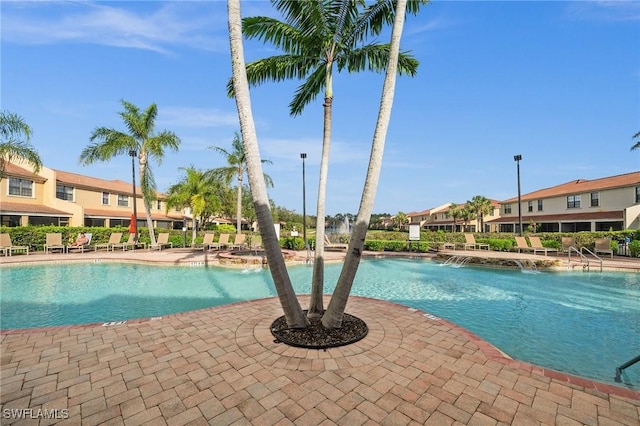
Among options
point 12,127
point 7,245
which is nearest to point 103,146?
point 12,127

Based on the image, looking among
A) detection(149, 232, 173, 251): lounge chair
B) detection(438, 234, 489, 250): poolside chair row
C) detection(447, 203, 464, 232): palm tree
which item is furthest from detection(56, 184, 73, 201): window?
detection(447, 203, 464, 232): palm tree

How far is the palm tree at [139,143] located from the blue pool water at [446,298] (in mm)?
8637

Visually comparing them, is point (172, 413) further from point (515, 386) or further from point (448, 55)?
point (448, 55)

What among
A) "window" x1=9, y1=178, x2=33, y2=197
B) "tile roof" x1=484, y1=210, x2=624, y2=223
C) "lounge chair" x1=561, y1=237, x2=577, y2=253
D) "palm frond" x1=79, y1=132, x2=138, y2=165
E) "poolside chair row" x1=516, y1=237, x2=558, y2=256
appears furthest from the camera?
"tile roof" x1=484, y1=210, x2=624, y2=223

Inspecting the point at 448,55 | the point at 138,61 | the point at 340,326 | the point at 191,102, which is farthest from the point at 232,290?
the point at 448,55

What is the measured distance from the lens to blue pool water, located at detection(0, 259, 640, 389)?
5.23 meters

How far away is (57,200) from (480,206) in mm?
52170

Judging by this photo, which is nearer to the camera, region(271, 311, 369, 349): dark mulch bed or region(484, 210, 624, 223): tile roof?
region(271, 311, 369, 349): dark mulch bed

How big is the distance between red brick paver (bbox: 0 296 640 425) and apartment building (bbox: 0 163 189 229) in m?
21.1

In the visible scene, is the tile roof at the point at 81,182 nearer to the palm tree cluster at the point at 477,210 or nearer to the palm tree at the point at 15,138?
Result: the palm tree at the point at 15,138

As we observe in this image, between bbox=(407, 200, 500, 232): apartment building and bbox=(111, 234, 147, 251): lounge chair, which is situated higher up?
bbox=(407, 200, 500, 232): apartment building

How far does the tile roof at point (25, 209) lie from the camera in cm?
2048

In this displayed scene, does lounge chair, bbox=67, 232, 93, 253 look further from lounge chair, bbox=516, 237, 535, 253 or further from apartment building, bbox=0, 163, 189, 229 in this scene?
lounge chair, bbox=516, 237, 535, 253

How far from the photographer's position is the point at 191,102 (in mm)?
9969
